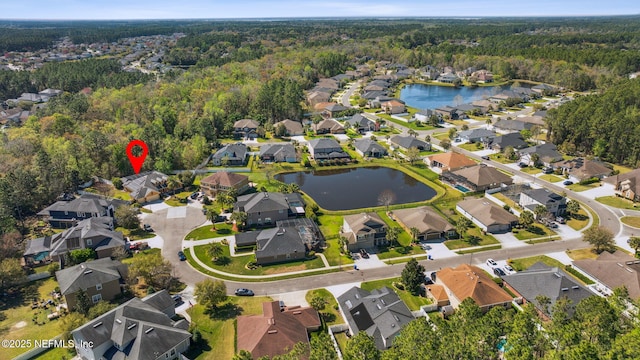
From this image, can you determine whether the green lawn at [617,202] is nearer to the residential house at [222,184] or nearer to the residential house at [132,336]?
the residential house at [222,184]

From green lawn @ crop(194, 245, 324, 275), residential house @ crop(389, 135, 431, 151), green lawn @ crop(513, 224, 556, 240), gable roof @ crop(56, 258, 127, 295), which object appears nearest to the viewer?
gable roof @ crop(56, 258, 127, 295)

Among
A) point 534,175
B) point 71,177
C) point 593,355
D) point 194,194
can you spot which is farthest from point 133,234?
point 534,175

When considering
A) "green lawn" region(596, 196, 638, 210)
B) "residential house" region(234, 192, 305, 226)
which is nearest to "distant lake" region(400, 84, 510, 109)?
"green lawn" region(596, 196, 638, 210)

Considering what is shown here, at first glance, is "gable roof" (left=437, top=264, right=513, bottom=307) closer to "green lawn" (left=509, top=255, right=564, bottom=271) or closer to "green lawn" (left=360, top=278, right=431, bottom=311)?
"green lawn" (left=360, top=278, right=431, bottom=311)

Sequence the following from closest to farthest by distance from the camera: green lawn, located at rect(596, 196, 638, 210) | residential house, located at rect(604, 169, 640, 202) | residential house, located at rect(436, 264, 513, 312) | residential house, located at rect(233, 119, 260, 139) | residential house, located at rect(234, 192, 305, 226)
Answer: residential house, located at rect(436, 264, 513, 312) < residential house, located at rect(234, 192, 305, 226) < green lawn, located at rect(596, 196, 638, 210) < residential house, located at rect(604, 169, 640, 202) < residential house, located at rect(233, 119, 260, 139)

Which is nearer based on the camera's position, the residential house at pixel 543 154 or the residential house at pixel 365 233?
the residential house at pixel 365 233

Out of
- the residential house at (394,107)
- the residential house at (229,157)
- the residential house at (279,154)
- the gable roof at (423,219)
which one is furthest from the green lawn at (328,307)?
the residential house at (394,107)
